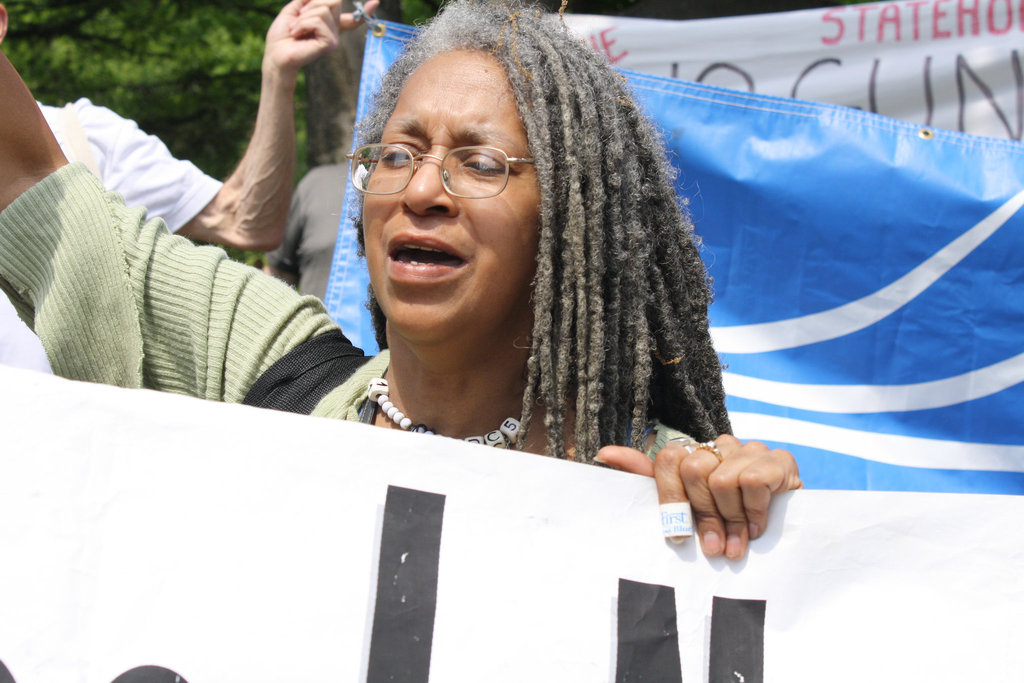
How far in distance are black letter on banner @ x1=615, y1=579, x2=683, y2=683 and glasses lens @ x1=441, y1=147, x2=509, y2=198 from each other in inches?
25.5

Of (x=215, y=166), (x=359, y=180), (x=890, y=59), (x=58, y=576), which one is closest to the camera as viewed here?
(x=58, y=576)

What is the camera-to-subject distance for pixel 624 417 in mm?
1656

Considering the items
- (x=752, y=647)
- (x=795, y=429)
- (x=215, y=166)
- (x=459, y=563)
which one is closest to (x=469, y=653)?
(x=459, y=563)

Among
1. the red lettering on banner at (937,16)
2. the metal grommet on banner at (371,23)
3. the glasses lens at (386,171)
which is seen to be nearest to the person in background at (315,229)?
the metal grommet on banner at (371,23)

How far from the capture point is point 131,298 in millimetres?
1648

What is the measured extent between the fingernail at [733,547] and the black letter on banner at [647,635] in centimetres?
9

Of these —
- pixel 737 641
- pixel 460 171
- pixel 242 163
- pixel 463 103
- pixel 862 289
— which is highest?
pixel 242 163

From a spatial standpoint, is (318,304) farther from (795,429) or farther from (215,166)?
(215,166)

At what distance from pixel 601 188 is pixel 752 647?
0.74m

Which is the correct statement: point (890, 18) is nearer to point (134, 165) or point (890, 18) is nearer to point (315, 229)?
point (315, 229)

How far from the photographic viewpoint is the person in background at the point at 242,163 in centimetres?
247

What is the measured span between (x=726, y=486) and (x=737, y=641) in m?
0.21

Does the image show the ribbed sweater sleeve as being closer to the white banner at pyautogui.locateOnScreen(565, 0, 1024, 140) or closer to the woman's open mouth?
the woman's open mouth

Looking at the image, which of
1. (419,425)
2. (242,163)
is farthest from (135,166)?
(419,425)
